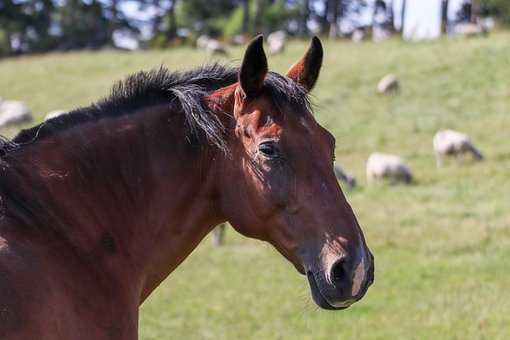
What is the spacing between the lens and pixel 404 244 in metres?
12.0

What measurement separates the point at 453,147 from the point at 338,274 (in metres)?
14.7

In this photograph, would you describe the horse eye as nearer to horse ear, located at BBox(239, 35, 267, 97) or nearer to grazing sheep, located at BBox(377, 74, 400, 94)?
horse ear, located at BBox(239, 35, 267, 97)

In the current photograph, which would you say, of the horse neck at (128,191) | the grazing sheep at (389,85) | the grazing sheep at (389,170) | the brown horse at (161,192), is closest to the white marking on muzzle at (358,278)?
the brown horse at (161,192)

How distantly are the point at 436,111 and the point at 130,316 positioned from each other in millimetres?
20701

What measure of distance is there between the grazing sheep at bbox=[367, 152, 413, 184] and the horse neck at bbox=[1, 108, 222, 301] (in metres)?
12.8

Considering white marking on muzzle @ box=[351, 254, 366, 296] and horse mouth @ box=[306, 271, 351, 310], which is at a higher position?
white marking on muzzle @ box=[351, 254, 366, 296]

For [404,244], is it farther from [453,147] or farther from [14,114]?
[14,114]

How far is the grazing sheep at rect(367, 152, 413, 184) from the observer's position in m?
16.0

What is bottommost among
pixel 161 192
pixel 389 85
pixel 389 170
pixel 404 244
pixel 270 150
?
pixel 389 85

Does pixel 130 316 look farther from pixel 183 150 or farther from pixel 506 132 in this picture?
pixel 506 132

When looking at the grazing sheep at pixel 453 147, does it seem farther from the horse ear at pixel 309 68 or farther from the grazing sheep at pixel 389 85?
the horse ear at pixel 309 68

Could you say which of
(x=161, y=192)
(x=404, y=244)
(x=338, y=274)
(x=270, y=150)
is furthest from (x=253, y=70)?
(x=404, y=244)

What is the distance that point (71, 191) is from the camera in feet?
10.6

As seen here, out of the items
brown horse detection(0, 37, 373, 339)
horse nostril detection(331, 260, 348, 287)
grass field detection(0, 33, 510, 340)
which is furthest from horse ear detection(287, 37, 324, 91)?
horse nostril detection(331, 260, 348, 287)
